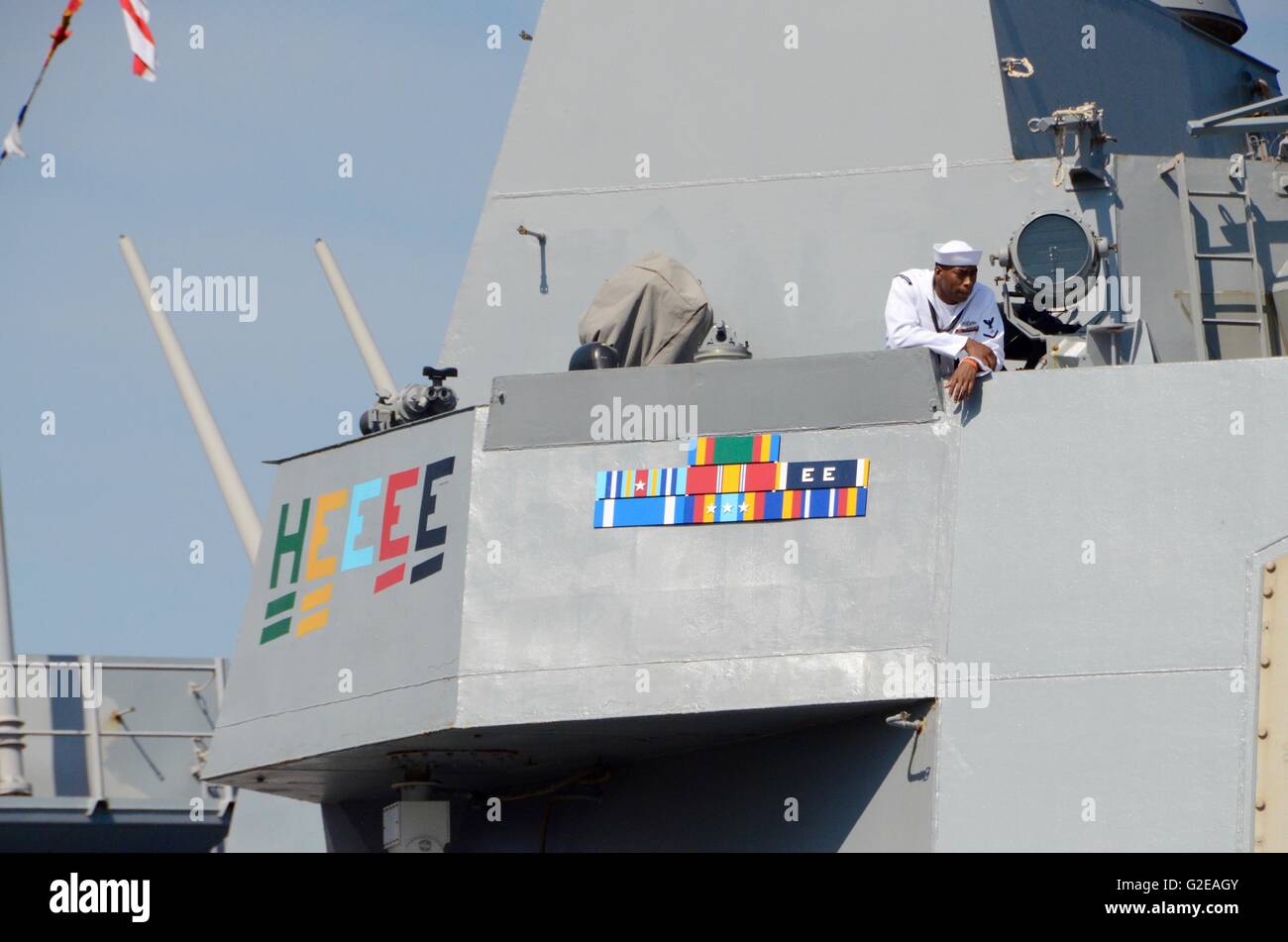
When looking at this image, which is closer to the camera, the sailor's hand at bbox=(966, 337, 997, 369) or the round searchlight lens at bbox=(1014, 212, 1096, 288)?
the sailor's hand at bbox=(966, 337, 997, 369)

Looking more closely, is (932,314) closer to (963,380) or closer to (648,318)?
(963,380)

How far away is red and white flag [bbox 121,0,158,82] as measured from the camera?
10062 mm

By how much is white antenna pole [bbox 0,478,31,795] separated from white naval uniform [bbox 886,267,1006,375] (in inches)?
270

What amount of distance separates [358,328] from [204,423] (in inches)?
39.0

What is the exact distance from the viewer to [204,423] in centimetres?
1180

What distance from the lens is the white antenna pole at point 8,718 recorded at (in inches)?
476

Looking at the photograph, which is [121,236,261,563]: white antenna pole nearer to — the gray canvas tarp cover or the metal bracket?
the metal bracket

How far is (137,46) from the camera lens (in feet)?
33.2

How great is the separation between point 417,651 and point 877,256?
2375mm

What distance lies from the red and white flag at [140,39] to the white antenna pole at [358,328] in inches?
88.6

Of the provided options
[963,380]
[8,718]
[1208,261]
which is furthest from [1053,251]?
[8,718]

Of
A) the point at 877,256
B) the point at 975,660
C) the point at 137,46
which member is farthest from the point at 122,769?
the point at 975,660

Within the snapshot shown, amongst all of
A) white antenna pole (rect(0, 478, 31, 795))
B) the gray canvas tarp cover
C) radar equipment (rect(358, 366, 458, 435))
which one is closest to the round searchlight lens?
the gray canvas tarp cover

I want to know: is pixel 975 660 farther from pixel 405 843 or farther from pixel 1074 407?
pixel 405 843
